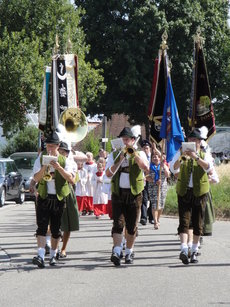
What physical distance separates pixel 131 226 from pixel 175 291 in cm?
234

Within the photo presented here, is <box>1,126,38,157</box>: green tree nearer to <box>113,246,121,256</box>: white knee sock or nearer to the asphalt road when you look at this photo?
the asphalt road

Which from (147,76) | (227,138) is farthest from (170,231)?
(227,138)

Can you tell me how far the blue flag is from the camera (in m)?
14.0

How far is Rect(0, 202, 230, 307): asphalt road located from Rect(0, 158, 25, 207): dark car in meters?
9.75

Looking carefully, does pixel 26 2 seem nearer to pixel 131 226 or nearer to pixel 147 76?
pixel 147 76

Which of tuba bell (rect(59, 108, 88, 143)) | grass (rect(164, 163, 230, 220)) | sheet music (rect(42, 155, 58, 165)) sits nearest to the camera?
sheet music (rect(42, 155, 58, 165))

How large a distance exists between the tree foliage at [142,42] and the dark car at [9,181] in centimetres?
1507

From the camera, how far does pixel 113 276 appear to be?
9.16m

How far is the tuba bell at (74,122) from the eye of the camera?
12305 mm

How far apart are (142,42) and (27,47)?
11560 mm

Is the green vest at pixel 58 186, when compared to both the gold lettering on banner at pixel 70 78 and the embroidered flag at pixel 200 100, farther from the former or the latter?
the gold lettering on banner at pixel 70 78

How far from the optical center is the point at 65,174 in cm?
966

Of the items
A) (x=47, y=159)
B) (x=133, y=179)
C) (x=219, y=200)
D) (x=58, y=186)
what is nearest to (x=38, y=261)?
(x=58, y=186)

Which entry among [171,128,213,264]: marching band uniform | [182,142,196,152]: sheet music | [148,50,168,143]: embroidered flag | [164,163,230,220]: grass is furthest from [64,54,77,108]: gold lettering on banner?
[164,163,230,220]: grass
